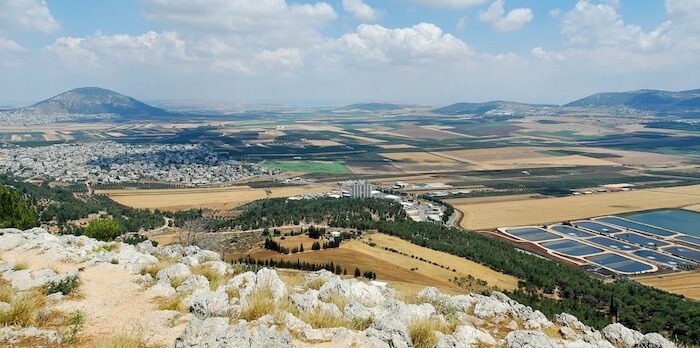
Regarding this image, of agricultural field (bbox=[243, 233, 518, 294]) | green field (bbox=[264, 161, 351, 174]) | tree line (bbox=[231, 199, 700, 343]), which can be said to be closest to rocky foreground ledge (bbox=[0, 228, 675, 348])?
tree line (bbox=[231, 199, 700, 343])

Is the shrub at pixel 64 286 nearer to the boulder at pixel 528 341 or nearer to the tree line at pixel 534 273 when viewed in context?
the boulder at pixel 528 341

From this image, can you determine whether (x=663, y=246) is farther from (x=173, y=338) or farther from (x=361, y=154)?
(x=361, y=154)

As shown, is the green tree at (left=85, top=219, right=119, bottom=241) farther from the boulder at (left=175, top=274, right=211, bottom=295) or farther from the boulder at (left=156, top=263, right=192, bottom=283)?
the boulder at (left=175, top=274, right=211, bottom=295)

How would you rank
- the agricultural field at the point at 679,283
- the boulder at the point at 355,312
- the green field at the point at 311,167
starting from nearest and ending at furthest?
the boulder at the point at 355,312 < the agricultural field at the point at 679,283 < the green field at the point at 311,167

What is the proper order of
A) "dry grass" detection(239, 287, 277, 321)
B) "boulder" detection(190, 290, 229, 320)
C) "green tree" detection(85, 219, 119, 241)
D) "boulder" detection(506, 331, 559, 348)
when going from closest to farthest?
"boulder" detection(506, 331, 559, 348), "dry grass" detection(239, 287, 277, 321), "boulder" detection(190, 290, 229, 320), "green tree" detection(85, 219, 119, 241)

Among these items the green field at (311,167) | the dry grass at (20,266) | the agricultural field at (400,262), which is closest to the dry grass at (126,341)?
the dry grass at (20,266)

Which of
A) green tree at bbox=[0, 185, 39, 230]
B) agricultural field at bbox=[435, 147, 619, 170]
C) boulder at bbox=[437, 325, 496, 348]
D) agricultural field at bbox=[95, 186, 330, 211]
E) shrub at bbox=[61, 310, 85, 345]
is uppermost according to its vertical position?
shrub at bbox=[61, 310, 85, 345]

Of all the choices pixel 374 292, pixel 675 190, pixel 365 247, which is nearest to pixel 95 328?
pixel 374 292

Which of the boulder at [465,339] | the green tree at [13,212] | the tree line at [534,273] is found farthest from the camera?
the tree line at [534,273]
